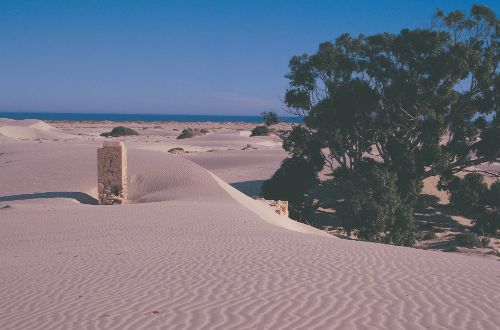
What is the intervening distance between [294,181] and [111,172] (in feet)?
27.5

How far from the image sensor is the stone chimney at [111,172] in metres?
18.2

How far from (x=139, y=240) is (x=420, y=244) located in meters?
10.8

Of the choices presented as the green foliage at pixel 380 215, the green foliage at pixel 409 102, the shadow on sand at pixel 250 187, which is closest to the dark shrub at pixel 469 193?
the green foliage at pixel 409 102

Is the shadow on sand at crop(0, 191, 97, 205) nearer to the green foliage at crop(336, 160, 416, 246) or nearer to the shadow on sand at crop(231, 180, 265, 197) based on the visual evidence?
the shadow on sand at crop(231, 180, 265, 197)

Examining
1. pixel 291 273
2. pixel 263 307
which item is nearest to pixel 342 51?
pixel 291 273

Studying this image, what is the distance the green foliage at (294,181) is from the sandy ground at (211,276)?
6301mm

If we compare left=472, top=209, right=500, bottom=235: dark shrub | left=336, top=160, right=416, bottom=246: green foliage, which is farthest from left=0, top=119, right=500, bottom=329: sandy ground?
left=472, top=209, right=500, bottom=235: dark shrub

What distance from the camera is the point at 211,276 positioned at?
7406 mm

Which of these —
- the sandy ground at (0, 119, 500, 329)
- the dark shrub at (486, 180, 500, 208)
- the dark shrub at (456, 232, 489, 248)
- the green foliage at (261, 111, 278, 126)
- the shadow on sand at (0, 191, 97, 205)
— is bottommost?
the dark shrub at (456, 232, 489, 248)

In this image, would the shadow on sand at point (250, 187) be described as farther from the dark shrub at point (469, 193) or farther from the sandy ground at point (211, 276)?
the sandy ground at point (211, 276)

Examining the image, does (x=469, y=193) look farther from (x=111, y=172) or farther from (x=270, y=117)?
(x=111, y=172)

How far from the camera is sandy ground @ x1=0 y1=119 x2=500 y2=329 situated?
18.0 feet

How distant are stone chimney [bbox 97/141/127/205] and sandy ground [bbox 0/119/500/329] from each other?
1.60m

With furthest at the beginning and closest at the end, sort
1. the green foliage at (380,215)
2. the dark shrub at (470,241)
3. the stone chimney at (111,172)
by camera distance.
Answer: the stone chimney at (111,172)
the dark shrub at (470,241)
the green foliage at (380,215)
